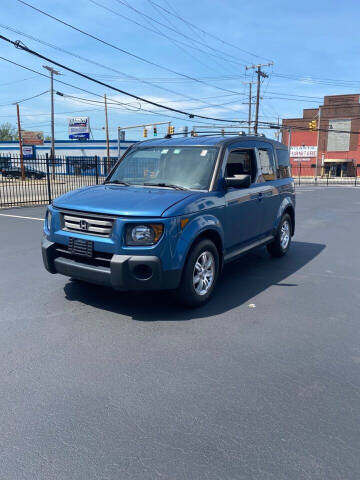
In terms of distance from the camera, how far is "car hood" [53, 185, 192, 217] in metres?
4.12

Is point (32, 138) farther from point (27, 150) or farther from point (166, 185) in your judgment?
point (166, 185)

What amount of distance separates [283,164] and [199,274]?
3830 millimetres

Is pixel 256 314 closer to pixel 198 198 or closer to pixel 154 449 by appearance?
pixel 198 198

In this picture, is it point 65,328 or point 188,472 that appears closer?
point 188,472

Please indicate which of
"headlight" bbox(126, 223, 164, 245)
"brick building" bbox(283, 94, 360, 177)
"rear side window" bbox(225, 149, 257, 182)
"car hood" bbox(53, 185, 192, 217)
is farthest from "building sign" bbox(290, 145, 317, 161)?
"headlight" bbox(126, 223, 164, 245)

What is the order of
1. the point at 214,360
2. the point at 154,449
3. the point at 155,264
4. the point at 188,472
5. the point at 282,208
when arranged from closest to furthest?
the point at 188,472 < the point at 154,449 < the point at 214,360 < the point at 155,264 < the point at 282,208

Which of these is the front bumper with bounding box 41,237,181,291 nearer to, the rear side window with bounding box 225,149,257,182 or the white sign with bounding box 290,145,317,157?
the rear side window with bounding box 225,149,257,182

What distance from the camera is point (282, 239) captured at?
7.37m

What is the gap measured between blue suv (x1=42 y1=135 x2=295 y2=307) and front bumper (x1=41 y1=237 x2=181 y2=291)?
1 centimetres

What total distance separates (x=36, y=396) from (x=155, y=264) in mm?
1671

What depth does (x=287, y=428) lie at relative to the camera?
8.51ft

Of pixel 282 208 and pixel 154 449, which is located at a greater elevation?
pixel 282 208

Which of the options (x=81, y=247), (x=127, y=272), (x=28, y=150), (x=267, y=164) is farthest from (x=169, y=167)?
(x=28, y=150)

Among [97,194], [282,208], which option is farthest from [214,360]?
[282,208]
